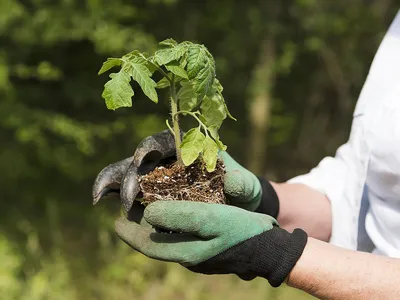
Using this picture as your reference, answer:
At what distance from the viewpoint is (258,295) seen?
12.9ft

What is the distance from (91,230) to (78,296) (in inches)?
35.9

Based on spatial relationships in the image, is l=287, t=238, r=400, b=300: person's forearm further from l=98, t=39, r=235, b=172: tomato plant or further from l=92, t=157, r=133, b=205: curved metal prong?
l=92, t=157, r=133, b=205: curved metal prong

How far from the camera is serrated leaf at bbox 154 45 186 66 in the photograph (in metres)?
1.49

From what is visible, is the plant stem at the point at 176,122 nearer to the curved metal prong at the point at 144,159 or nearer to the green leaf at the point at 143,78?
the curved metal prong at the point at 144,159

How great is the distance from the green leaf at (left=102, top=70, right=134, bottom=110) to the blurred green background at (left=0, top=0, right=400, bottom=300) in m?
2.00

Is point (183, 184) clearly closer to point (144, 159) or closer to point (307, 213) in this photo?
point (144, 159)

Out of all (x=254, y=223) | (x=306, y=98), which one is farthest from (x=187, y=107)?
(x=306, y=98)

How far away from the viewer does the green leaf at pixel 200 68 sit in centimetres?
149

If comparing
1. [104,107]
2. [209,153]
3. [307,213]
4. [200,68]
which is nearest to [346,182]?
[307,213]

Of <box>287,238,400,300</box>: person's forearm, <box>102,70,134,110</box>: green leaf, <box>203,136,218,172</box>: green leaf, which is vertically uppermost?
<box>102,70,134,110</box>: green leaf

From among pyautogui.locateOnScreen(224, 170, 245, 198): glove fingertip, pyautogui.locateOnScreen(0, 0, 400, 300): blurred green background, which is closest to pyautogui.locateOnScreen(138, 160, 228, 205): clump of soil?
pyautogui.locateOnScreen(224, 170, 245, 198): glove fingertip

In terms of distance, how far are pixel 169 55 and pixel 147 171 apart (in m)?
0.40

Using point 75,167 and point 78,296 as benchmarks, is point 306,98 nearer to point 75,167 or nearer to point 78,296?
point 75,167

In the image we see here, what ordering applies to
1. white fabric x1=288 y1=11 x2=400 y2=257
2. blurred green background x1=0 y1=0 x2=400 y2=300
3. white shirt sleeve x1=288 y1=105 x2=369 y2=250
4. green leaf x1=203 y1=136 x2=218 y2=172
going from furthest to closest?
1. blurred green background x1=0 y1=0 x2=400 y2=300
2. white shirt sleeve x1=288 y1=105 x2=369 y2=250
3. white fabric x1=288 y1=11 x2=400 y2=257
4. green leaf x1=203 y1=136 x2=218 y2=172
